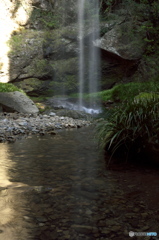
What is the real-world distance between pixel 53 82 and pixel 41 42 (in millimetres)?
2695

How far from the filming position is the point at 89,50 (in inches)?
591

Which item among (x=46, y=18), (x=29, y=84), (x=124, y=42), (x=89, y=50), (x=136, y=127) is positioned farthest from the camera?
(x=46, y=18)

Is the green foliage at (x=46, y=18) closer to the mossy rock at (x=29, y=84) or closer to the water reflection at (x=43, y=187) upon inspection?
the mossy rock at (x=29, y=84)

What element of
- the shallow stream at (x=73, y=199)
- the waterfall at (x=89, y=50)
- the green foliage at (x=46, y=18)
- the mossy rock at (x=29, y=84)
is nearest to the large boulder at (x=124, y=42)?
the waterfall at (x=89, y=50)

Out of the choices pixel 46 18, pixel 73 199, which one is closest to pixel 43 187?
pixel 73 199

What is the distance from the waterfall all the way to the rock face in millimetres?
6086

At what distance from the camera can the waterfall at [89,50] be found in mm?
14859

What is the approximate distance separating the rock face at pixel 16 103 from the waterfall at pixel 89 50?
609 centimetres

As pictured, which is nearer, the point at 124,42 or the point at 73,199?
the point at 73,199

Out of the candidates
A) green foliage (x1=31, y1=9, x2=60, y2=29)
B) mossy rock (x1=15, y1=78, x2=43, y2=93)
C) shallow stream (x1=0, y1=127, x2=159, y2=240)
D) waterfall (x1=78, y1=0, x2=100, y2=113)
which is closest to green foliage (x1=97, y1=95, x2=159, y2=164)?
shallow stream (x1=0, y1=127, x2=159, y2=240)

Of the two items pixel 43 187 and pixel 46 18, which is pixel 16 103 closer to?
pixel 43 187

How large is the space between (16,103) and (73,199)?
7369 mm

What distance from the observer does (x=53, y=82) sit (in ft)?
47.9

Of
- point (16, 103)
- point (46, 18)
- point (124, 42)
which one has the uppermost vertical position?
point (46, 18)
